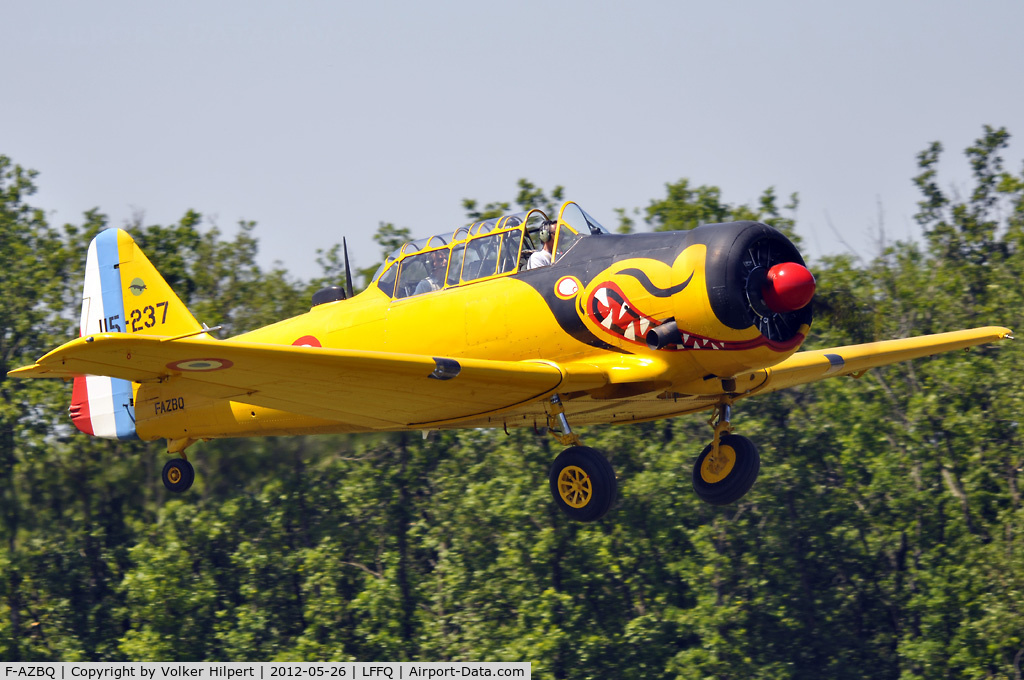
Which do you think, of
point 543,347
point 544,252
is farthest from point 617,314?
point 544,252

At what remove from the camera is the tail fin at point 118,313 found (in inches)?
518

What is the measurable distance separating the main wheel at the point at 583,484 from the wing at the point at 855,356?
7.25ft

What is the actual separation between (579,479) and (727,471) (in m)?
1.71

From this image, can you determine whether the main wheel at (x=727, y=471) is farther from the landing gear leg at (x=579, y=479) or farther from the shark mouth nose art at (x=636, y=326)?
the shark mouth nose art at (x=636, y=326)

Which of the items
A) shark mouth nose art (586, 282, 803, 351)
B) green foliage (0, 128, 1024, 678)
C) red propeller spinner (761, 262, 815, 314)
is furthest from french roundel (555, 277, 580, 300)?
green foliage (0, 128, 1024, 678)

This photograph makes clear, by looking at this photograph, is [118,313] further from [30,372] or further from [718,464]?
[718,464]

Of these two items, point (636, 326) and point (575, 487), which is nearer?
point (636, 326)

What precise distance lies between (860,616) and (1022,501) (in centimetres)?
376

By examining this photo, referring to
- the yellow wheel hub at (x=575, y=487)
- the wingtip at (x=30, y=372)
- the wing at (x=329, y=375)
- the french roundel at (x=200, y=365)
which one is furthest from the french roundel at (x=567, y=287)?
the wingtip at (x=30, y=372)

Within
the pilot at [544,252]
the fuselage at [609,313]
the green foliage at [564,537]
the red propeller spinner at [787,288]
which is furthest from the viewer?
the green foliage at [564,537]

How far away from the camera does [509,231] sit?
10391 mm

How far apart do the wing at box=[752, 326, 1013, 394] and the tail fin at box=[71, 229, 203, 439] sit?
676 cm

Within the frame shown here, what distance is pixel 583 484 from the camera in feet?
32.1

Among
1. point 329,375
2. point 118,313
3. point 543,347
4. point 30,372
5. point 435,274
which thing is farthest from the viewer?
point 118,313
